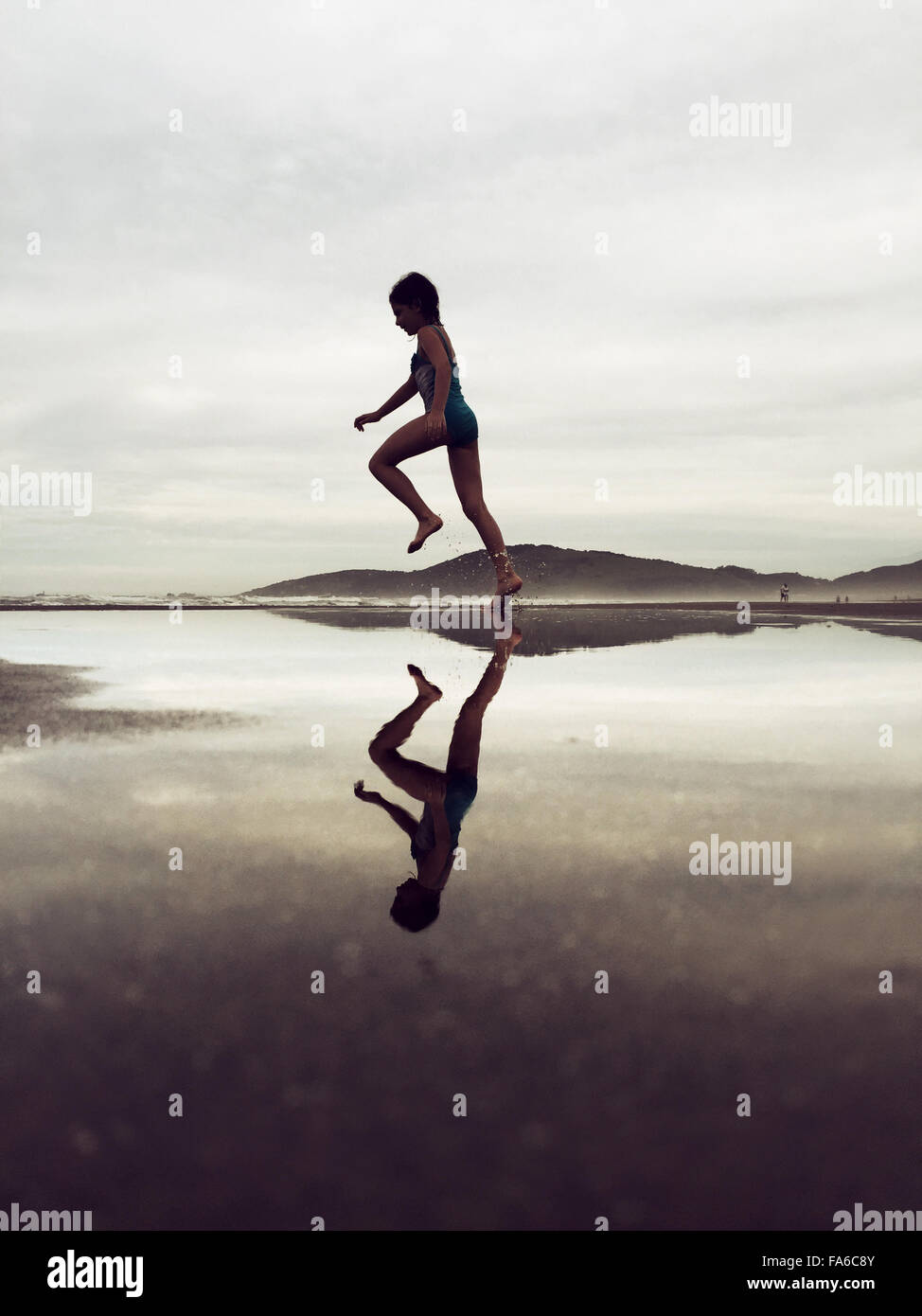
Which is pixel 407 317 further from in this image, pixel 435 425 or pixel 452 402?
pixel 435 425

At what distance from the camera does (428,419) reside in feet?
23.6

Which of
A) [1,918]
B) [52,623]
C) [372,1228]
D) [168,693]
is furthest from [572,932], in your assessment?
[52,623]

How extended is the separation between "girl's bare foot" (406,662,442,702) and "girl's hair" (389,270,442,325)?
9.05 feet

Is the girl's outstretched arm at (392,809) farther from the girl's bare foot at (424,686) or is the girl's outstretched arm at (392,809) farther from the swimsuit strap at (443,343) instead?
the swimsuit strap at (443,343)

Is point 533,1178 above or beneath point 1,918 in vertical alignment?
beneath

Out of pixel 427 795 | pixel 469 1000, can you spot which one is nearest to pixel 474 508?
pixel 427 795

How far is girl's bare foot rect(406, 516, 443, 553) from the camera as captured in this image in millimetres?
7285

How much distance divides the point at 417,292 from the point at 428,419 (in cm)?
101

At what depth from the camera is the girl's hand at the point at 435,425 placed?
7090 mm

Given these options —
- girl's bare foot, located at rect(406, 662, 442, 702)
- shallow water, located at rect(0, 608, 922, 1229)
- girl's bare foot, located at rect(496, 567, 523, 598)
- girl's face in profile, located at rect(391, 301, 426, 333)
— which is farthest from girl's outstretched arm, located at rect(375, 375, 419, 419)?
shallow water, located at rect(0, 608, 922, 1229)

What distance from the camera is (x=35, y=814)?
296cm

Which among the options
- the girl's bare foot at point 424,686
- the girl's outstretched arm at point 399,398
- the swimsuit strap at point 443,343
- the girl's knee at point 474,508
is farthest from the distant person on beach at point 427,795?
the girl's outstretched arm at point 399,398
